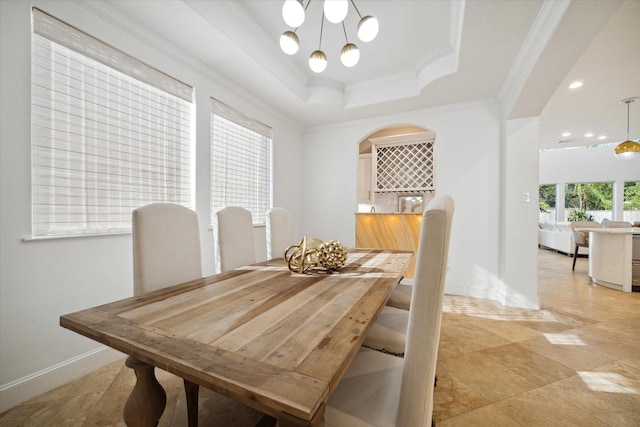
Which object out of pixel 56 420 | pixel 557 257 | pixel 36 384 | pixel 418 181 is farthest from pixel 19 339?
pixel 557 257

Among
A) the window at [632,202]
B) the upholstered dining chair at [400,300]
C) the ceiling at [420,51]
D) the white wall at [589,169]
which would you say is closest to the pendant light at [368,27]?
the ceiling at [420,51]

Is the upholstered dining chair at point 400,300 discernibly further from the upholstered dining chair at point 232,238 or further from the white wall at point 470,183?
the white wall at point 470,183

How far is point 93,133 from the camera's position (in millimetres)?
1718

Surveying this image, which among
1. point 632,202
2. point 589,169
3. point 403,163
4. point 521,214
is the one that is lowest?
point 521,214

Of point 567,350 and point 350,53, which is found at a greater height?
point 350,53

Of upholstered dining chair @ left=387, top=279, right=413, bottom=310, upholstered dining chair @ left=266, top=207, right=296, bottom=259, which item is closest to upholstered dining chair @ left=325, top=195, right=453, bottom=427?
upholstered dining chair @ left=387, top=279, right=413, bottom=310

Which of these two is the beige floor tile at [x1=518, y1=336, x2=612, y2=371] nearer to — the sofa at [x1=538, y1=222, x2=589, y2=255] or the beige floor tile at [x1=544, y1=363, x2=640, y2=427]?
the beige floor tile at [x1=544, y1=363, x2=640, y2=427]

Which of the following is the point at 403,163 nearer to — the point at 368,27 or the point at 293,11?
the point at 368,27

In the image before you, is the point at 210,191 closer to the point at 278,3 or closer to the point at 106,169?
the point at 106,169

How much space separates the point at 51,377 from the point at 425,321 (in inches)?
85.5

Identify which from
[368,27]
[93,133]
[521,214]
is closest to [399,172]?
[521,214]

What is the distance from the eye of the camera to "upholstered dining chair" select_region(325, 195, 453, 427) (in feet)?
2.10

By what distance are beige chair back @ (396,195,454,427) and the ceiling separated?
6.16ft

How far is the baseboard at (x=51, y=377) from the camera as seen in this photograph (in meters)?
1.37
